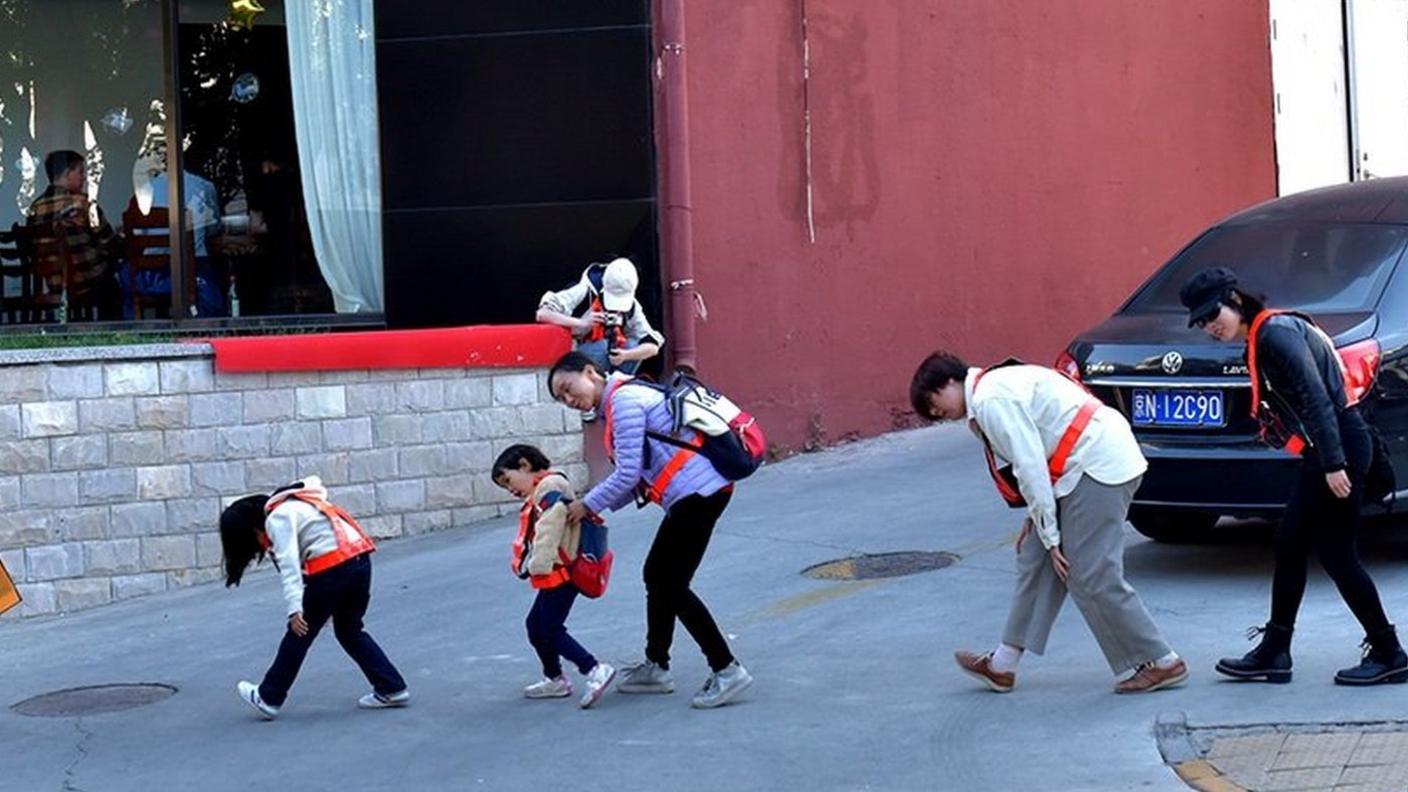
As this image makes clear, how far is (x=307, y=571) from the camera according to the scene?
807cm

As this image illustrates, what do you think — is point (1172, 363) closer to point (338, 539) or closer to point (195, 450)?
point (338, 539)

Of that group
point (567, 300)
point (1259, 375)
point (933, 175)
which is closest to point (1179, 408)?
point (1259, 375)

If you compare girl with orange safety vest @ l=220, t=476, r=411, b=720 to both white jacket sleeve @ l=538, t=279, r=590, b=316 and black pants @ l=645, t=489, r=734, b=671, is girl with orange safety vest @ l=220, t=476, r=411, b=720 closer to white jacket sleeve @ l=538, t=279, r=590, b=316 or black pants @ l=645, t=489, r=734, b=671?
black pants @ l=645, t=489, r=734, b=671

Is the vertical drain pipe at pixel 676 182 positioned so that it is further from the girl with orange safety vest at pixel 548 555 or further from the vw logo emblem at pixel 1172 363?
the girl with orange safety vest at pixel 548 555

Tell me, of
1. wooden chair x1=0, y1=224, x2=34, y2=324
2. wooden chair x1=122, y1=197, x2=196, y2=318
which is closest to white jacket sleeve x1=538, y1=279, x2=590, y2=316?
wooden chair x1=122, y1=197, x2=196, y2=318

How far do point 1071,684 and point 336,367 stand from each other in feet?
17.0

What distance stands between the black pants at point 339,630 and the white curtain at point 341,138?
472cm

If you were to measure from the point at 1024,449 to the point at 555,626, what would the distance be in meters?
1.96

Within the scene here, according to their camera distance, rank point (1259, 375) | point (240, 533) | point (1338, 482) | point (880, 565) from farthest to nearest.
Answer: point (880, 565)
point (240, 533)
point (1259, 375)
point (1338, 482)

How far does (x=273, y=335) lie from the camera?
1214cm

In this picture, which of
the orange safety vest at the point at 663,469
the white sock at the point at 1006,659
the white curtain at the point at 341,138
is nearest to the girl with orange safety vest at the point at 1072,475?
the white sock at the point at 1006,659

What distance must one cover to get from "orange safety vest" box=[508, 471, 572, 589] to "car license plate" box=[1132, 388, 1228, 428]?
2.61 metres

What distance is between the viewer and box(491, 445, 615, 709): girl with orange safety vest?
314 inches

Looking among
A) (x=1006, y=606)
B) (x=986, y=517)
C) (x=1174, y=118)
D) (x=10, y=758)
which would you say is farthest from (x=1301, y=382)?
(x=1174, y=118)
